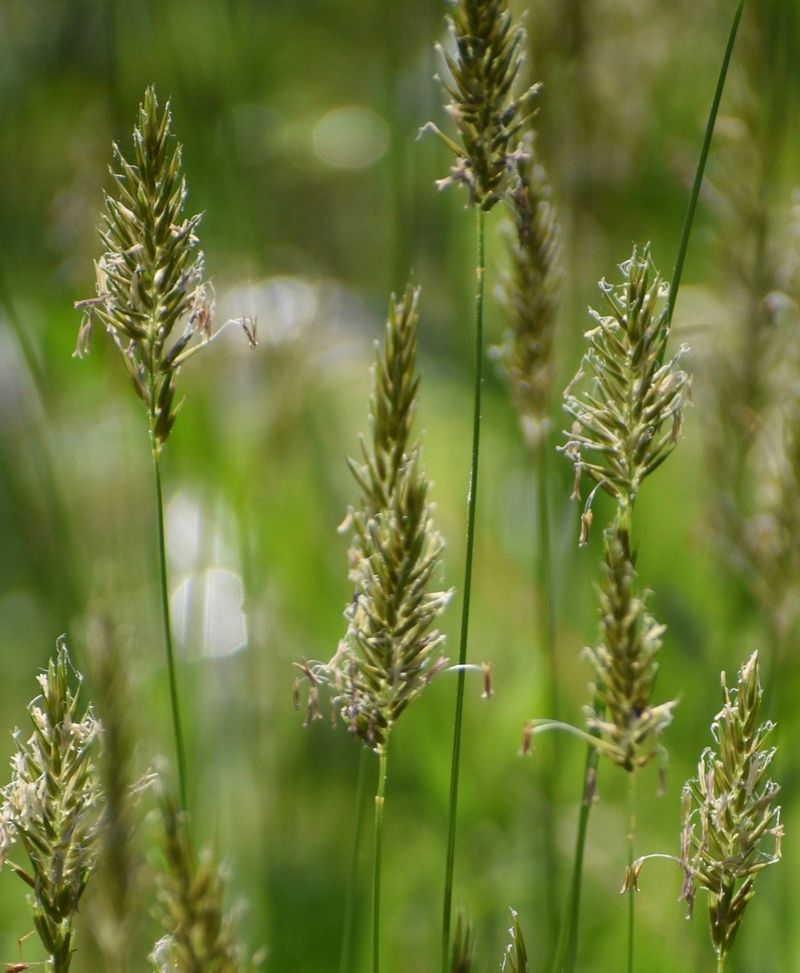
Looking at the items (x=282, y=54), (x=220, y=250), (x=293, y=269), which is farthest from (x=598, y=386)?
(x=282, y=54)

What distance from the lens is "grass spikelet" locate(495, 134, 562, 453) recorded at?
0.71 m

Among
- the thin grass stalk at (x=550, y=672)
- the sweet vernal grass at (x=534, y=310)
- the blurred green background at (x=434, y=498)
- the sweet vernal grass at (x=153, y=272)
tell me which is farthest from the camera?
the blurred green background at (x=434, y=498)

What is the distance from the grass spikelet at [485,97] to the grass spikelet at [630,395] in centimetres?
7

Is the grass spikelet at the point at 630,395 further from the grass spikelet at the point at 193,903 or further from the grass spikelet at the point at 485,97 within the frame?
the grass spikelet at the point at 193,903

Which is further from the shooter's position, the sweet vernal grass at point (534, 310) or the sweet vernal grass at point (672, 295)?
the sweet vernal grass at point (534, 310)

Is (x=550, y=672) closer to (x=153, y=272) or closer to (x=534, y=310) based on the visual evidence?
(x=534, y=310)

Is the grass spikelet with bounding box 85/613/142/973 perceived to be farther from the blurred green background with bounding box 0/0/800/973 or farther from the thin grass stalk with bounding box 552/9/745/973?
the thin grass stalk with bounding box 552/9/745/973

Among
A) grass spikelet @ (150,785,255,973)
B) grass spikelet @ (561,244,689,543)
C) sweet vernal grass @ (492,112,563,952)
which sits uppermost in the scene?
sweet vernal grass @ (492,112,563,952)

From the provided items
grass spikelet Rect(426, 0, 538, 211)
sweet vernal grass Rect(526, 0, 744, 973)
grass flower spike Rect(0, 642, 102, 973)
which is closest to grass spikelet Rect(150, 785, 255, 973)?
grass flower spike Rect(0, 642, 102, 973)

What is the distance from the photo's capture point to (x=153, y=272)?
0.55 meters

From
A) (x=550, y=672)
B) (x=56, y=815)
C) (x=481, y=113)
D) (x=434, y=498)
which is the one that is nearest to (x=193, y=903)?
(x=56, y=815)

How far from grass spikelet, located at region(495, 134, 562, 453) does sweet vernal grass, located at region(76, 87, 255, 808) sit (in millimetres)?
196

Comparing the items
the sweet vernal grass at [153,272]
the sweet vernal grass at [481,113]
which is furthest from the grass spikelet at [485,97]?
the sweet vernal grass at [153,272]

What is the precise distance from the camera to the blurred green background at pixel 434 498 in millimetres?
1113
